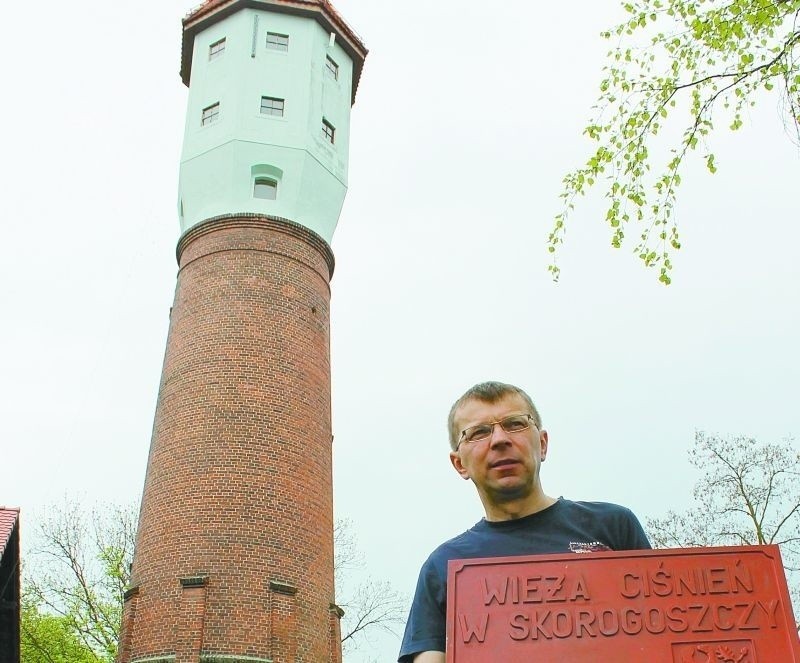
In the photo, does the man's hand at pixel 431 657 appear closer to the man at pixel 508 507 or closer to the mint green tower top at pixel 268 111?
the man at pixel 508 507

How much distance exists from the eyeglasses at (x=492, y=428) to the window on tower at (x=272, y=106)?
645 inches

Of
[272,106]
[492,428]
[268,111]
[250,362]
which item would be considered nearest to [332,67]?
[272,106]

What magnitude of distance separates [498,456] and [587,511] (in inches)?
16.3

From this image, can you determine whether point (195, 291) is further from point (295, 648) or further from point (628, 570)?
point (628, 570)

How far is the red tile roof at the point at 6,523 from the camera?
1204 cm

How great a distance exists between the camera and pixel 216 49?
19.7 meters

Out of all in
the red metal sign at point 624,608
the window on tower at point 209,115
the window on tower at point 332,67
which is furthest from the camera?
the window on tower at point 332,67

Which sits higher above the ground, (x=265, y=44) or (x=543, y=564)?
(x=265, y=44)

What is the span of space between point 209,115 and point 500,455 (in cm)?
1745

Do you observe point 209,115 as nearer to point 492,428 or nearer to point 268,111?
point 268,111

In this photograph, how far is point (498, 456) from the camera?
8.86 feet

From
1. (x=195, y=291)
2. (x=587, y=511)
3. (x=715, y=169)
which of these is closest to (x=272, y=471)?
(x=195, y=291)

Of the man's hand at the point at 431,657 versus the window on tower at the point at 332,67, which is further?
the window on tower at the point at 332,67

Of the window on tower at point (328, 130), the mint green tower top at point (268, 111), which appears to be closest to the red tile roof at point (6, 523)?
the mint green tower top at point (268, 111)
